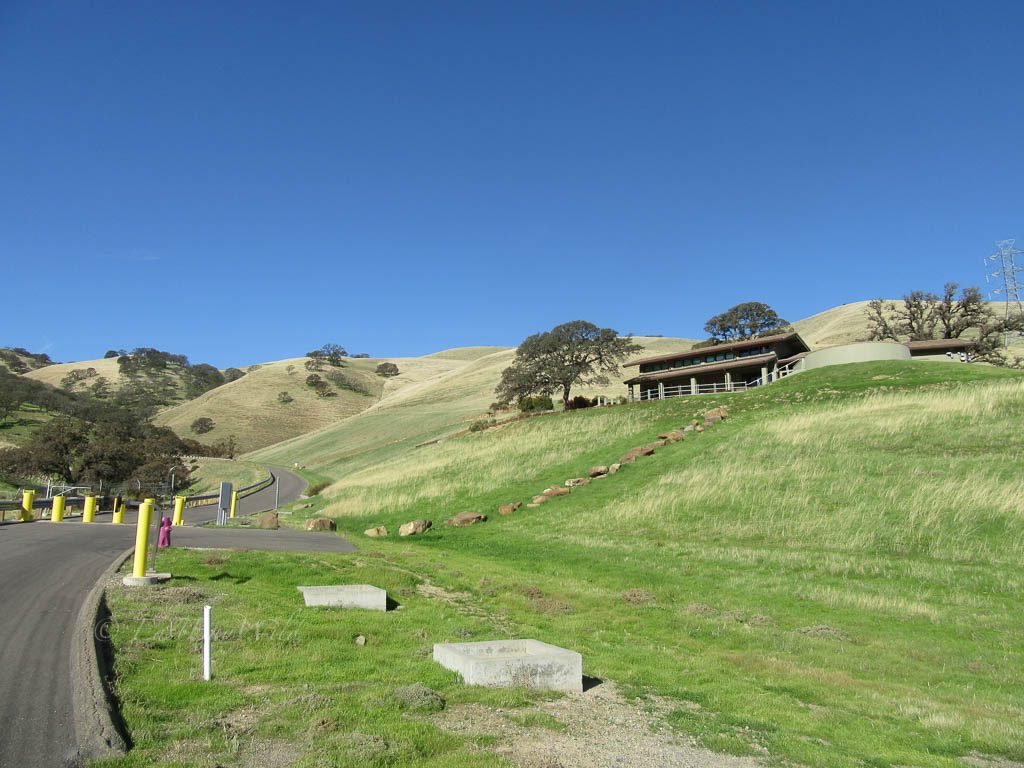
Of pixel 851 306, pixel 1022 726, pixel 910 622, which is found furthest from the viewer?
pixel 851 306

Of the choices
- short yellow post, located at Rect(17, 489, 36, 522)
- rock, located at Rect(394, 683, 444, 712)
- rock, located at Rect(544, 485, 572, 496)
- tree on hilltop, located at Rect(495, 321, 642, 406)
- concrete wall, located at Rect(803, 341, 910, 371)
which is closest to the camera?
rock, located at Rect(394, 683, 444, 712)

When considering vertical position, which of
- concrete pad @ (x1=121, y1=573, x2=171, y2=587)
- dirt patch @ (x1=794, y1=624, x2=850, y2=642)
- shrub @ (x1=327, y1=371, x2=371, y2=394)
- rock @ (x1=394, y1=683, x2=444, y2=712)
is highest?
shrub @ (x1=327, y1=371, x2=371, y2=394)

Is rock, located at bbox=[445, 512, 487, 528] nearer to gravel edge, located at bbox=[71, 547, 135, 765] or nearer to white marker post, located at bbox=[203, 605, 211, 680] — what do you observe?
gravel edge, located at bbox=[71, 547, 135, 765]

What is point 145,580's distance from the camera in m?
13.5

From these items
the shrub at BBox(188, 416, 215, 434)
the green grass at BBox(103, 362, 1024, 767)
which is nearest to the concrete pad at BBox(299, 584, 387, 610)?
the green grass at BBox(103, 362, 1024, 767)

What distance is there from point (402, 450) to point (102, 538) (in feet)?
154

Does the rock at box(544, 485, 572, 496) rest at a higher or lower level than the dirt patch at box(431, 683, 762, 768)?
higher

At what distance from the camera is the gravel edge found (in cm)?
627

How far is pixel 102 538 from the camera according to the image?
70.2 feet

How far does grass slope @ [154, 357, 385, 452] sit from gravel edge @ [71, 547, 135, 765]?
→ 381ft

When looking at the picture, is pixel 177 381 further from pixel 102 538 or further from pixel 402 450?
pixel 102 538

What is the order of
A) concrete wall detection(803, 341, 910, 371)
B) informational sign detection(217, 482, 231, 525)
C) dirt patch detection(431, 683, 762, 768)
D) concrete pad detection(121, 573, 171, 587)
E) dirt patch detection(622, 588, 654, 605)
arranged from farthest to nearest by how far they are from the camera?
1. concrete wall detection(803, 341, 910, 371)
2. informational sign detection(217, 482, 231, 525)
3. dirt patch detection(622, 588, 654, 605)
4. concrete pad detection(121, 573, 171, 587)
5. dirt patch detection(431, 683, 762, 768)

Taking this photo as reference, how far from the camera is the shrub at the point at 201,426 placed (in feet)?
404

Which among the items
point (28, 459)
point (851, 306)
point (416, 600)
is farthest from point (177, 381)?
point (416, 600)
